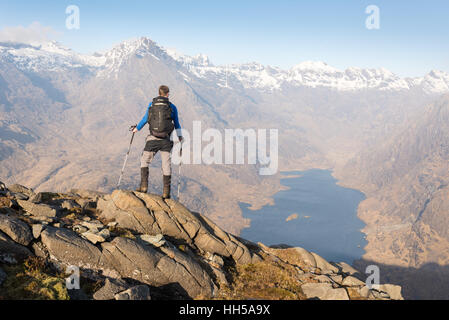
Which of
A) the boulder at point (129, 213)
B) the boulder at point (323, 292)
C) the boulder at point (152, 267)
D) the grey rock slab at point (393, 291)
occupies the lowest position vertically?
the grey rock slab at point (393, 291)

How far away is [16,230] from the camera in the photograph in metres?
12.6

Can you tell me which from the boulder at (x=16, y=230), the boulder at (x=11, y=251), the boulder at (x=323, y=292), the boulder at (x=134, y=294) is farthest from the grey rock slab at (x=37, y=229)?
the boulder at (x=323, y=292)

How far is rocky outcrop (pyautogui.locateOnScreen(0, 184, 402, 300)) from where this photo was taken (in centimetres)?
1259

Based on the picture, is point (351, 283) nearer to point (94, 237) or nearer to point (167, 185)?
point (167, 185)

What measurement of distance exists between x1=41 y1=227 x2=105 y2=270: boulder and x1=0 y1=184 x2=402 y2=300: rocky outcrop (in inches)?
1.5

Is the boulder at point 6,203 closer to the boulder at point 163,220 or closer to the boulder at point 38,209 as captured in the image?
the boulder at point 38,209

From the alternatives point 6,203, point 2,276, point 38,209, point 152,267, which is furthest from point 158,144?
point 2,276

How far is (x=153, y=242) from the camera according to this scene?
50.5ft

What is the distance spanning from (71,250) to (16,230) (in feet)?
7.88

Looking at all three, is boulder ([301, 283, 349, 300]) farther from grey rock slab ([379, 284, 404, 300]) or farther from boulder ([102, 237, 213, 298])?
boulder ([102, 237, 213, 298])

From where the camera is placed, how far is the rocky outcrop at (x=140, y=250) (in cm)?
1259

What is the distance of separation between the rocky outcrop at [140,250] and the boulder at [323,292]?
51 mm
